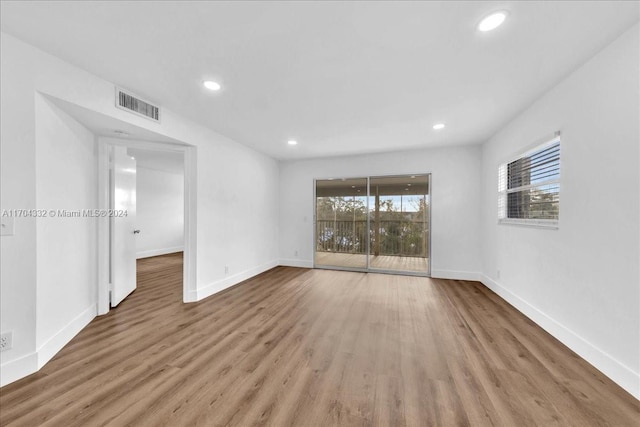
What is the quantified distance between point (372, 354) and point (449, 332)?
93 cm

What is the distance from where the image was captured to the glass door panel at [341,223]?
5.31m

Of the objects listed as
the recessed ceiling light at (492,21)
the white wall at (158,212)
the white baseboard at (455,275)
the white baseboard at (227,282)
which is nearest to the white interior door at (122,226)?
the white baseboard at (227,282)

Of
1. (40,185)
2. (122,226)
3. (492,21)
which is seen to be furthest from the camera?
(122,226)

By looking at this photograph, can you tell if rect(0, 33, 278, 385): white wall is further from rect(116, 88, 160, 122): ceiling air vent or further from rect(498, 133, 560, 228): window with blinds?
rect(498, 133, 560, 228): window with blinds

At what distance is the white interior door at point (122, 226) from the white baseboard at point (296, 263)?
277cm

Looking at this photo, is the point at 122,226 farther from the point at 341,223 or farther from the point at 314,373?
the point at 341,223

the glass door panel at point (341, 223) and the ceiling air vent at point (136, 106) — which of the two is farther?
the glass door panel at point (341, 223)

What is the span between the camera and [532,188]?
2.79 m

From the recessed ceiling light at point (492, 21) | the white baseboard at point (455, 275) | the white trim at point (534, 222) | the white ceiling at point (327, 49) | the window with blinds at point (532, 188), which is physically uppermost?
the white ceiling at point (327, 49)

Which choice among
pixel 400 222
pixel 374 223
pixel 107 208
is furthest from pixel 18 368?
pixel 400 222

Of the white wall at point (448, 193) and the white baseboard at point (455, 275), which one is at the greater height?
the white wall at point (448, 193)

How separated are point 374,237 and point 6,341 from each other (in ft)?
17.1

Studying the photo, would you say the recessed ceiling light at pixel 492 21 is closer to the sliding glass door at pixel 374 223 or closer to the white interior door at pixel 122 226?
the sliding glass door at pixel 374 223

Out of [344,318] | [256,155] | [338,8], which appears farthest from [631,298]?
[256,155]
